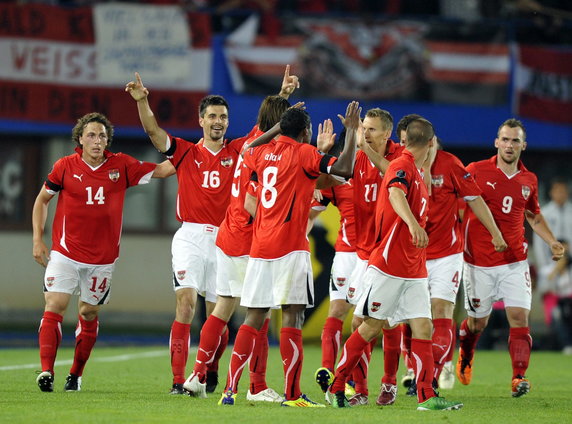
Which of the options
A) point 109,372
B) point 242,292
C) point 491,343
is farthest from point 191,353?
point 242,292

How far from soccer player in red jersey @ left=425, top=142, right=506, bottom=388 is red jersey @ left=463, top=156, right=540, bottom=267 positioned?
38 centimetres

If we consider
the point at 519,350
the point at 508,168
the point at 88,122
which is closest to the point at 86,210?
the point at 88,122

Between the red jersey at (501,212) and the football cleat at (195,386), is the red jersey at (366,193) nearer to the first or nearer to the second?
the red jersey at (501,212)

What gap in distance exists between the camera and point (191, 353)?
1656 centimetres

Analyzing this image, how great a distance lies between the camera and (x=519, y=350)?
11078 millimetres

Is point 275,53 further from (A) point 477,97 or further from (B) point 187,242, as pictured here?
(B) point 187,242

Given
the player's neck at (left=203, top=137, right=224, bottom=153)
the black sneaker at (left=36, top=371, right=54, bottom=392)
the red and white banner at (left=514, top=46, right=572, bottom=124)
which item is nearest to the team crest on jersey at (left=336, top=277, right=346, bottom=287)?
the player's neck at (left=203, top=137, right=224, bottom=153)

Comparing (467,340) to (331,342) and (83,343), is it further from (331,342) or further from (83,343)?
(83,343)

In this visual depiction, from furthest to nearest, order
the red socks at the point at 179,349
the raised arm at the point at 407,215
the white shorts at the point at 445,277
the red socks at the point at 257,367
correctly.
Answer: the white shorts at the point at 445,277 < the red socks at the point at 179,349 < the red socks at the point at 257,367 < the raised arm at the point at 407,215

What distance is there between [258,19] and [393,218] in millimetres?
12439

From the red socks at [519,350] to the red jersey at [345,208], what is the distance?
1.77 metres

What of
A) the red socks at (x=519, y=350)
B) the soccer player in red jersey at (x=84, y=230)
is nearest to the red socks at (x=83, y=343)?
the soccer player in red jersey at (x=84, y=230)

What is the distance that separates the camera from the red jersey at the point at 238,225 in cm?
973

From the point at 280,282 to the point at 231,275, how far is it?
3.08 ft
